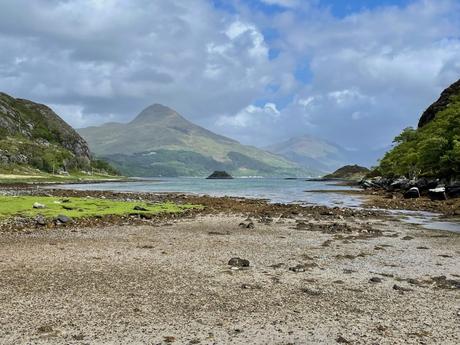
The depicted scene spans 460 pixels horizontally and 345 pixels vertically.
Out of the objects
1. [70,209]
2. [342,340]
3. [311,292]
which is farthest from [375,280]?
[70,209]

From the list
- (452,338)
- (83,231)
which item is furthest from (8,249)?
(452,338)

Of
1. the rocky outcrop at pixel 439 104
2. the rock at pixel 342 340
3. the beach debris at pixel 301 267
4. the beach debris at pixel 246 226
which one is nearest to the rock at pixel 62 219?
the beach debris at pixel 246 226

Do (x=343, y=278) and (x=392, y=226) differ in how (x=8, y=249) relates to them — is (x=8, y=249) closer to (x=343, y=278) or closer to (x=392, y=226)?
(x=343, y=278)

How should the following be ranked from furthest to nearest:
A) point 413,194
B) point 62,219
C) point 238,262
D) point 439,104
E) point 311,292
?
point 439,104 → point 413,194 → point 62,219 → point 238,262 → point 311,292

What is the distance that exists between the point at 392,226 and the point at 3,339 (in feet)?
120

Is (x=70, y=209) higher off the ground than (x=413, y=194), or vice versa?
(x=413, y=194)

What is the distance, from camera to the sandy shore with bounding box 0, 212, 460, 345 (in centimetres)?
1288

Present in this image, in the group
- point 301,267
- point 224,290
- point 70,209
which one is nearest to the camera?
point 224,290

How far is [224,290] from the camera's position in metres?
17.5

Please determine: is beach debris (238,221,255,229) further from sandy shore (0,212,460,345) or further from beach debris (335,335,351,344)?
beach debris (335,335,351,344)

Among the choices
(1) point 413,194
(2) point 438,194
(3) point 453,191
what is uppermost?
(3) point 453,191

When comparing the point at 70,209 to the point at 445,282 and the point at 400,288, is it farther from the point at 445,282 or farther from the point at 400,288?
the point at 445,282

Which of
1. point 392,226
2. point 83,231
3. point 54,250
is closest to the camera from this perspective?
point 54,250

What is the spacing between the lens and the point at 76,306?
15109 millimetres
